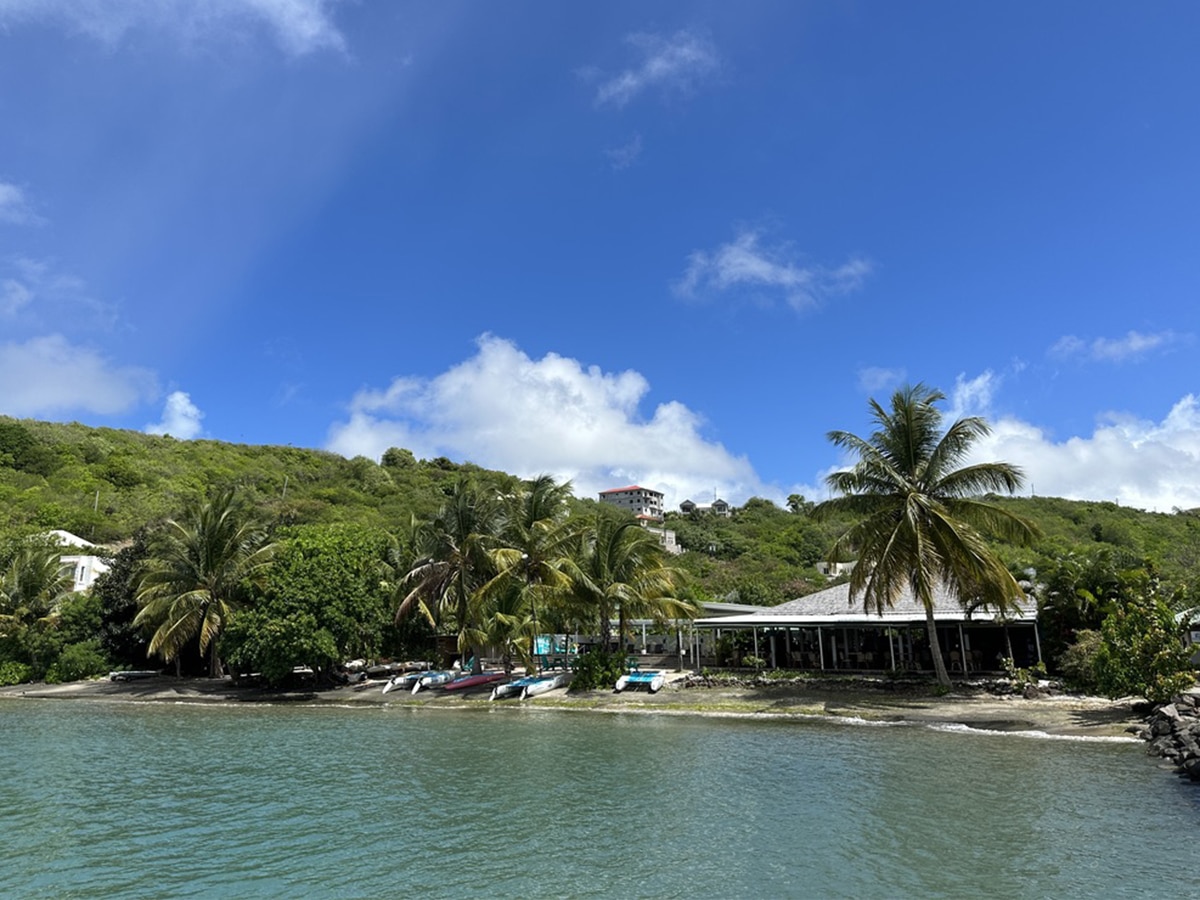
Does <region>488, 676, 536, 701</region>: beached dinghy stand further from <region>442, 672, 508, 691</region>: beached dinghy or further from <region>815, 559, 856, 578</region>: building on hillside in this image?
<region>815, 559, 856, 578</region>: building on hillside

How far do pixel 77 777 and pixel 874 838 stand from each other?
1506 centimetres

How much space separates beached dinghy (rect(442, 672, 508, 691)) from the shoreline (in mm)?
648

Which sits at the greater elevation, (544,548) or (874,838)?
(544,548)

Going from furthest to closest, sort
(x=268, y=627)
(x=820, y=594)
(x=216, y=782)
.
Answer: (x=820, y=594) → (x=268, y=627) → (x=216, y=782)

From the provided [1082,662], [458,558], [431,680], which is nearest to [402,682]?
[431,680]

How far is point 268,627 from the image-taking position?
2905cm

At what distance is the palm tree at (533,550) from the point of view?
28.7 metres

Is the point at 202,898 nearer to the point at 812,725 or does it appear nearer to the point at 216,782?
the point at 216,782

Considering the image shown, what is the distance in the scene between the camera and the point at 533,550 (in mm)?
29594

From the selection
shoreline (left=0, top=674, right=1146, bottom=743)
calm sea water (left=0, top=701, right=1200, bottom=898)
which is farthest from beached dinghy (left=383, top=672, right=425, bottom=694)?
calm sea water (left=0, top=701, right=1200, bottom=898)

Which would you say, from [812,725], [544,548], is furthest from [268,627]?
[812,725]

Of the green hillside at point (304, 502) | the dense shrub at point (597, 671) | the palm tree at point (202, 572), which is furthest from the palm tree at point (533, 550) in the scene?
the green hillside at point (304, 502)

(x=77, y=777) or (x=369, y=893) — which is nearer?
(x=369, y=893)

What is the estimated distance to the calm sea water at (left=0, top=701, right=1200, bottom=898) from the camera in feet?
28.2
